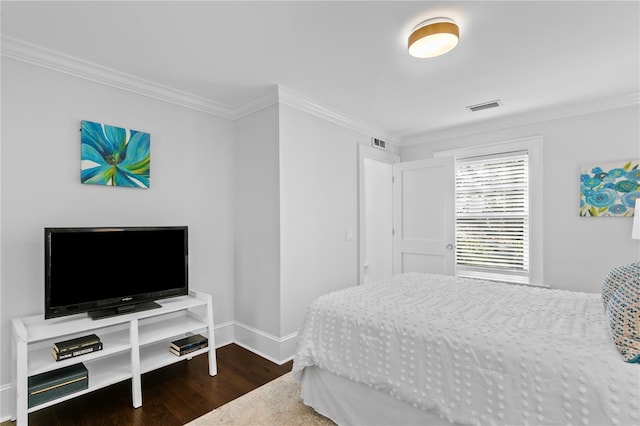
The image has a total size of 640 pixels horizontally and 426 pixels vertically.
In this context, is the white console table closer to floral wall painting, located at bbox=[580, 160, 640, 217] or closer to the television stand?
the television stand

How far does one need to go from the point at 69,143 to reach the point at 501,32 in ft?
10.4

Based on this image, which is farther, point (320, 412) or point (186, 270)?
point (186, 270)

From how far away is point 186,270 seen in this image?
109 inches

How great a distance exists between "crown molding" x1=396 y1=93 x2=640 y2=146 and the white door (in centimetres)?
50

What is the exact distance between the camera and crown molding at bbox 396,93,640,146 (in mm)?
3197

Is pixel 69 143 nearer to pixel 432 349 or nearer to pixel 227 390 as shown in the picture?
pixel 227 390

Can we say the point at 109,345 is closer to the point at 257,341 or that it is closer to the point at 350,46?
the point at 257,341

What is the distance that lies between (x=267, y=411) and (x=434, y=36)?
8.66ft

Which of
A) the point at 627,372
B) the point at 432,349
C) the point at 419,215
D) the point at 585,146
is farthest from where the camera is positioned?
the point at 419,215

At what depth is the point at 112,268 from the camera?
239 centimetres

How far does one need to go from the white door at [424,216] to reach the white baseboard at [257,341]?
196 centimetres

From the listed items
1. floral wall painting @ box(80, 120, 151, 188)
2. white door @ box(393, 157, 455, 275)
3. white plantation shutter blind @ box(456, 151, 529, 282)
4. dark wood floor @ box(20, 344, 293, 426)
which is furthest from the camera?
white door @ box(393, 157, 455, 275)

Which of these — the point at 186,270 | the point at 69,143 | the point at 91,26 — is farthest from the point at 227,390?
the point at 91,26

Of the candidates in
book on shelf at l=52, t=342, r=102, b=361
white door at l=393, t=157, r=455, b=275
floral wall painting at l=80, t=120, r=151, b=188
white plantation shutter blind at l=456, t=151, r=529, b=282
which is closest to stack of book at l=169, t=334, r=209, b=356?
book on shelf at l=52, t=342, r=102, b=361
